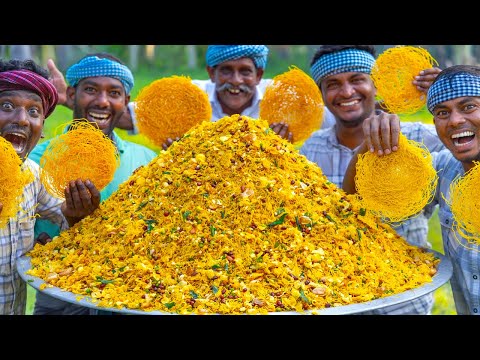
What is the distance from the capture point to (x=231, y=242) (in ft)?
8.37

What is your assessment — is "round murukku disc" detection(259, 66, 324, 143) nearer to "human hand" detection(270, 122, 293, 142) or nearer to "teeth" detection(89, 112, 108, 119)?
"human hand" detection(270, 122, 293, 142)

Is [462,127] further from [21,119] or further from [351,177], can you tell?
[21,119]

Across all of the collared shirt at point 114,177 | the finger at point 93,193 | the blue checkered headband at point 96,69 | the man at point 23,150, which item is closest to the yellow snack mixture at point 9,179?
the man at point 23,150

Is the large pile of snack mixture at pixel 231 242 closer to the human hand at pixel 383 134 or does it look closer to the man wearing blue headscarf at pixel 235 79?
the human hand at pixel 383 134

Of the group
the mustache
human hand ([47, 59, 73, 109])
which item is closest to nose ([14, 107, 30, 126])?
human hand ([47, 59, 73, 109])

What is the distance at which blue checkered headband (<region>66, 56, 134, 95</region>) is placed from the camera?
148 inches

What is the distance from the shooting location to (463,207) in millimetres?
2662

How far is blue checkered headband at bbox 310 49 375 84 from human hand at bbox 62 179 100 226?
63.1 inches

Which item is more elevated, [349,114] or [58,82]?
[58,82]

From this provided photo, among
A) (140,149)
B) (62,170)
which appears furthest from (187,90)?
(62,170)

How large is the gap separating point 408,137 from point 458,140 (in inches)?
32.0

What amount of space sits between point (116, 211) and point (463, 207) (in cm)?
150

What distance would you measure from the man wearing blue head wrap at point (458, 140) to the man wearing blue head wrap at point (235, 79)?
140 centimetres

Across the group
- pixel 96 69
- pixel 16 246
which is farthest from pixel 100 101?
pixel 16 246
